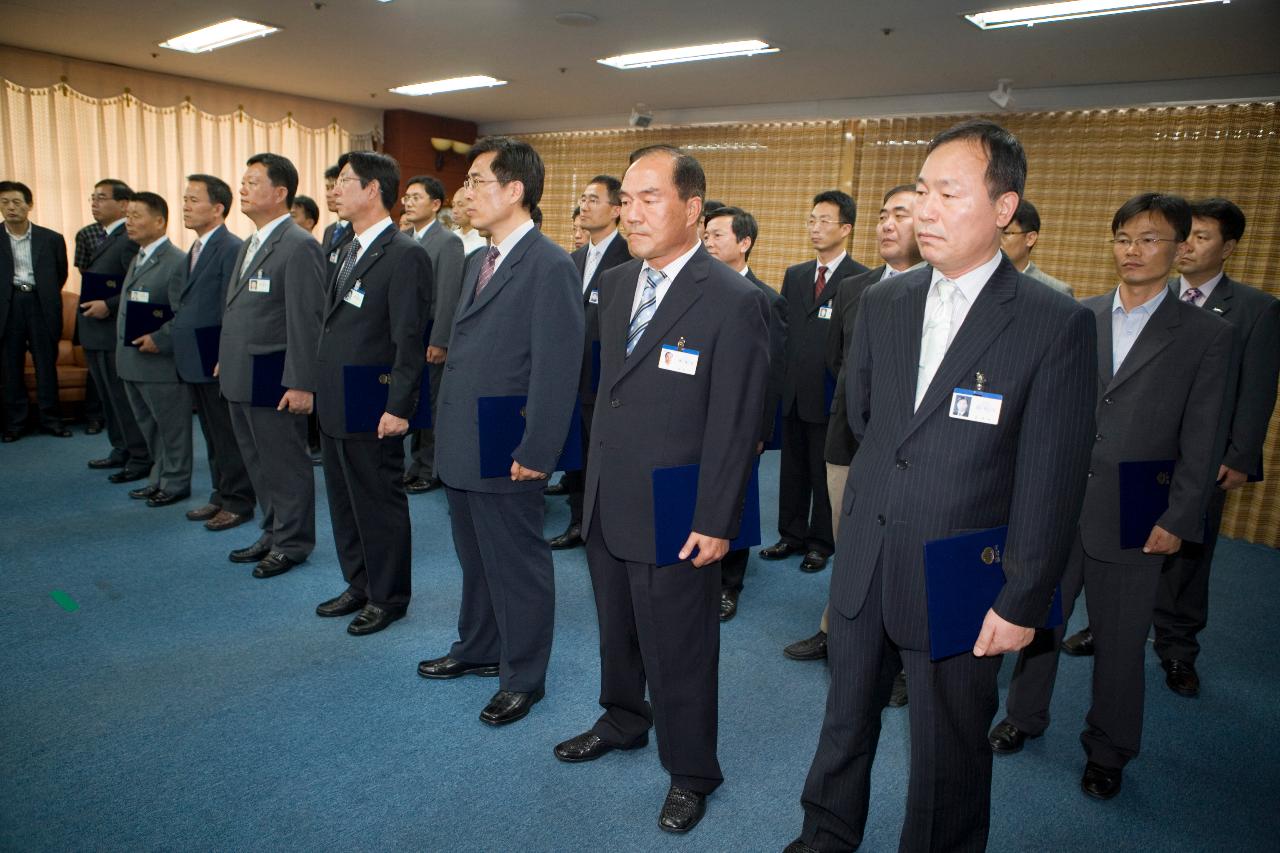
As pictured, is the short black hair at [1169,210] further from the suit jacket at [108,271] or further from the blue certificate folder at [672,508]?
the suit jacket at [108,271]

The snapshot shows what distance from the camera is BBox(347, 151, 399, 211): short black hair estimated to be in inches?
117

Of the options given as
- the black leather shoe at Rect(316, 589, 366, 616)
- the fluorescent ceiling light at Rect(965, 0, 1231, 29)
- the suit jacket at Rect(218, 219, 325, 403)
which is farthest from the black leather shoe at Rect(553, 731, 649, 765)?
the fluorescent ceiling light at Rect(965, 0, 1231, 29)

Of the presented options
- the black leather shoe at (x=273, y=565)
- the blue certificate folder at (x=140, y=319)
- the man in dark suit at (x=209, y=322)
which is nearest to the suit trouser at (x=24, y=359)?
the blue certificate folder at (x=140, y=319)

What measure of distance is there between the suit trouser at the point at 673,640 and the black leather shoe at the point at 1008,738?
3.48 feet

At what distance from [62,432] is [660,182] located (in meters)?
6.13

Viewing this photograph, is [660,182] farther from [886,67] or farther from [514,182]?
[886,67]

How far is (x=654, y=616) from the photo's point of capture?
202 centimetres

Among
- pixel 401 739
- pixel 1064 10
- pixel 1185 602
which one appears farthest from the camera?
pixel 1064 10

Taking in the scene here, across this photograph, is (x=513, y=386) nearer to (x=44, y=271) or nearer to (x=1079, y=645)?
(x=1079, y=645)

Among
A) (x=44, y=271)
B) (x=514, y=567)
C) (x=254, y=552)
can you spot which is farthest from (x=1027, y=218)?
(x=44, y=271)

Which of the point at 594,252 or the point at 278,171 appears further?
the point at 594,252

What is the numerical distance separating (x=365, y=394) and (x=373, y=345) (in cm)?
20

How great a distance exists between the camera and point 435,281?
15.6 feet

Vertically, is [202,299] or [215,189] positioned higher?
[215,189]
